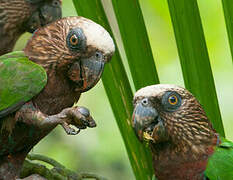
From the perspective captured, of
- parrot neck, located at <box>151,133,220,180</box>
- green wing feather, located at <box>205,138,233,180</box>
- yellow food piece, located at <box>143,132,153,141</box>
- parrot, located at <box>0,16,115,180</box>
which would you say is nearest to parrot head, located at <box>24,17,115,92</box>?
parrot, located at <box>0,16,115,180</box>

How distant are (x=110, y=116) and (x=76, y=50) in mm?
2232

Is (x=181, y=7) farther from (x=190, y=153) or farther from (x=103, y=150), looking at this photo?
(x=103, y=150)

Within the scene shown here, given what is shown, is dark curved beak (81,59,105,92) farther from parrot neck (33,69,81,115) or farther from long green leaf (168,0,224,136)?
long green leaf (168,0,224,136)

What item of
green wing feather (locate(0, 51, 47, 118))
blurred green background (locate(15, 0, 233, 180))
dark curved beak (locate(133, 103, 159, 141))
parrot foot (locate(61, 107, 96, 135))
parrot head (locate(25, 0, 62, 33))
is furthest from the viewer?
blurred green background (locate(15, 0, 233, 180))

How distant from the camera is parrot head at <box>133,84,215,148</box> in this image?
134 centimetres

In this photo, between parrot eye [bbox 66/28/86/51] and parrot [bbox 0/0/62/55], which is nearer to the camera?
parrot eye [bbox 66/28/86/51]

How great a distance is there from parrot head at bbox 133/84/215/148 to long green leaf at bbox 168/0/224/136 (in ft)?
0.16

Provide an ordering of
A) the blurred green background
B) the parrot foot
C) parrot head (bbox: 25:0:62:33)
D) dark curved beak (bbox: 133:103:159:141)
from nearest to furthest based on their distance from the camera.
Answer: the parrot foot → dark curved beak (bbox: 133:103:159:141) → parrot head (bbox: 25:0:62:33) → the blurred green background

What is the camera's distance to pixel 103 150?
10.4 feet

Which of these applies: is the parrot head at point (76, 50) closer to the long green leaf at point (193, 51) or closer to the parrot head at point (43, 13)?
the parrot head at point (43, 13)

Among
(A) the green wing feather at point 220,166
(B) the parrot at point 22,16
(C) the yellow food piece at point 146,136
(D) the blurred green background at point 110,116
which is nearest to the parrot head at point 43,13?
(B) the parrot at point 22,16

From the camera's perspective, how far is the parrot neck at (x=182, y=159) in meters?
1.39

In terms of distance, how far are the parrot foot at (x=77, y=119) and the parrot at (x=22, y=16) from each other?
0.49 m

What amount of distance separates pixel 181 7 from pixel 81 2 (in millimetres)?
343
